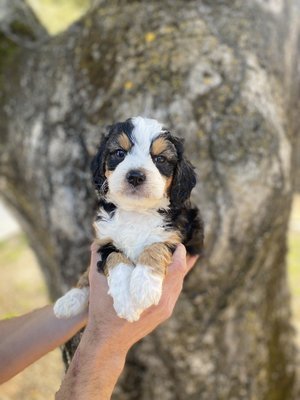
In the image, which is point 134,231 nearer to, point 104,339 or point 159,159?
point 159,159

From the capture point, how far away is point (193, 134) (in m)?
4.30

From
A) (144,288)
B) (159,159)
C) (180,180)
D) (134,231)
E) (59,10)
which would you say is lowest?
(144,288)

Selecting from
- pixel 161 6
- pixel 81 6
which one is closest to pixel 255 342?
pixel 161 6

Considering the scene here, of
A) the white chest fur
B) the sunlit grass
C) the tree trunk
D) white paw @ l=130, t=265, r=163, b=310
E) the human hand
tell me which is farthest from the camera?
the sunlit grass

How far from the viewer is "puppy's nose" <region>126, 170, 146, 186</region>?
2.77m

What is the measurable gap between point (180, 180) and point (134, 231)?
396 millimetres

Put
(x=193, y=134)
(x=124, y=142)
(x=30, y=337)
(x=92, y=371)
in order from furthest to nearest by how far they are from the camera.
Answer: (x=193, y=134), (x=30, y=337), (x=124, y=142), (x=92, y=371)

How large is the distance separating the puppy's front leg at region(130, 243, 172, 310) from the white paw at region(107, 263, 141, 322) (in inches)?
1.8

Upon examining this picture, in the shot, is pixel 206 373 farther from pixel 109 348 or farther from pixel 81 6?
pixel 81 6

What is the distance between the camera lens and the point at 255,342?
5.07 meters

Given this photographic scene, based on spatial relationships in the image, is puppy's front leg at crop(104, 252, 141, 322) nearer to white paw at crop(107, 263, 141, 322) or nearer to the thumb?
white paw at crop(107, 263, 141, 322)

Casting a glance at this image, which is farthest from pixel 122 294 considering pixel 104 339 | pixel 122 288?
pixel 104 339

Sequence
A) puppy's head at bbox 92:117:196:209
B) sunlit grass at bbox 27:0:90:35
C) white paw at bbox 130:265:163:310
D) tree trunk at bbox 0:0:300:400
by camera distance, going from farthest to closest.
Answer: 1. sunlit grass at bbox 27:0:90:35
2. tree trunk at bbox 0:0:300:400
3. puppy's head at bbox 92:117:196:209
4. white paw at bbox 130:265:163:310

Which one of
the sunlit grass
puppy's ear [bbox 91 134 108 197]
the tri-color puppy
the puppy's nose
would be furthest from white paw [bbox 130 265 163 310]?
the sunlit grass
